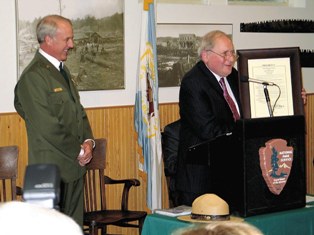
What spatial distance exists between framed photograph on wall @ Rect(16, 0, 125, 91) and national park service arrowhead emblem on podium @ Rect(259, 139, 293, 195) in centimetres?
251

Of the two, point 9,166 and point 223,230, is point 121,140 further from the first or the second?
point 223,230

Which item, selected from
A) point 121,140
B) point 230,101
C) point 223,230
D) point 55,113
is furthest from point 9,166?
point 223,230

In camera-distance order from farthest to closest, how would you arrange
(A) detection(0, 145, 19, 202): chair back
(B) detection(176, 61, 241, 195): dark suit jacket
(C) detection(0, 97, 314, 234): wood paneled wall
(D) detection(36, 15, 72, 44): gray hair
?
(C) detection(0, 97, 314, 234): wood paneled wall
(A) detection(0, 145, 19, 202): chair back
(D) detection(36, 15, 72, 44): gray hair
(B) detection(176, 61, 241, 195): dark suit jacket

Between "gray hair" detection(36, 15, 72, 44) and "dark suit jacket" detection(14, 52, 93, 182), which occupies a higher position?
"gray hair" detection(36, 15, 72, 44)

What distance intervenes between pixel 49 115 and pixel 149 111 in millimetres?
1410

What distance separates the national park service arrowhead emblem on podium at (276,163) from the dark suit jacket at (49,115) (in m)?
1.59

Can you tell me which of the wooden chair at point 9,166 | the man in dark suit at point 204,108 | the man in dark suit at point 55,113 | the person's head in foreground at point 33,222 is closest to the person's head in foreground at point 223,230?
the person's head in foreground at point 33,222

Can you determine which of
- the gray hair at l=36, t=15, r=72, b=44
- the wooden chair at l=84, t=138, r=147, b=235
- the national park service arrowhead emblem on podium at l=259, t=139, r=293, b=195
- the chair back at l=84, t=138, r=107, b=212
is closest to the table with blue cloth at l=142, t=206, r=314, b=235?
the national park service arrowhead emblem on podium at l=259, t=139, r=293, b=195

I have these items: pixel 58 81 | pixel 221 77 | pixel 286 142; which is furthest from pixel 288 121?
pixel 58 81

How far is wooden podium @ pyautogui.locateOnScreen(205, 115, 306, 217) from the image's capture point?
3.78 m

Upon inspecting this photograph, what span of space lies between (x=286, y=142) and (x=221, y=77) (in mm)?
814

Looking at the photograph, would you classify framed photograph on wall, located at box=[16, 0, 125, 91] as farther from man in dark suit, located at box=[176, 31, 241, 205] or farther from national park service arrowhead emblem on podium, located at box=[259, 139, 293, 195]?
national park service arrowhead emblem on podium, located at box=[259, 139, 293, 195]

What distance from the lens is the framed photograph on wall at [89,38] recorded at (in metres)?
5.72

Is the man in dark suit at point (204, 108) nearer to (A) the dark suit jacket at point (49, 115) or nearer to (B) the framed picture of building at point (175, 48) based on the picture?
(A) the dark suit jacket at point (49, 115)
